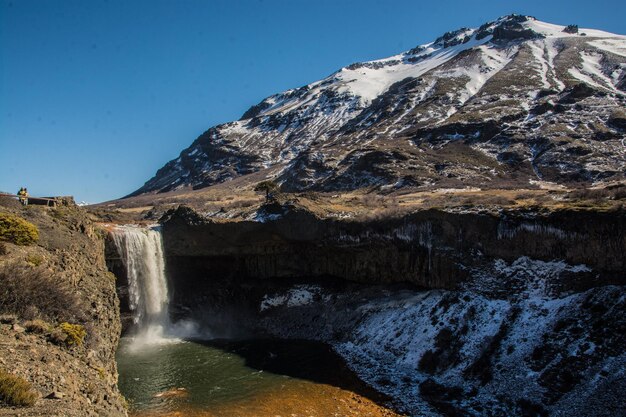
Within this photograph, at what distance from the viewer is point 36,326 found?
17250mm

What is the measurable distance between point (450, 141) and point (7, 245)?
4318 inches

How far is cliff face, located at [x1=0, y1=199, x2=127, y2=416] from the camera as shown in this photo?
46.5ft

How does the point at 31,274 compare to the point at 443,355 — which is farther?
the point at 443,355

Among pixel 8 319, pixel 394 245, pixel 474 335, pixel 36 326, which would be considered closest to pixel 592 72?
pixel 394 245

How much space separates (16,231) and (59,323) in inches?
272

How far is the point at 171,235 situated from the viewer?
49.8 meters

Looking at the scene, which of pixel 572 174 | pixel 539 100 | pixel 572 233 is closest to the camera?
pixel 572 233

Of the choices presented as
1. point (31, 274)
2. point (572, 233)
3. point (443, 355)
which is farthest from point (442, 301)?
point (31, 274)

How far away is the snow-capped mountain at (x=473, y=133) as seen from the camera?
94.1 meters

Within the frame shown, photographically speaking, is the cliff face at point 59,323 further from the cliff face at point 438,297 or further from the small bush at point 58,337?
the cliff face at point 438,297

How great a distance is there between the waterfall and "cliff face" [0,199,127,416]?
15791 mm

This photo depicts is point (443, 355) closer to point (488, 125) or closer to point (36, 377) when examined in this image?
point (36, 377)

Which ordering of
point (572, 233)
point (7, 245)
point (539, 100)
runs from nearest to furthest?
point (7, 245) → point (572, 233) → point (539, 100)

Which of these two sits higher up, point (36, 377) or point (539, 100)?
point (539, 100)
